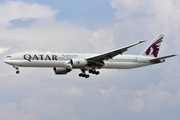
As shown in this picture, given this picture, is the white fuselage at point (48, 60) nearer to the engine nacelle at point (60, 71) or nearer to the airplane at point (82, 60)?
the airplane at point (82, 60)

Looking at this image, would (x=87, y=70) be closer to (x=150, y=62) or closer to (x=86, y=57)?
(x=86, y=57)

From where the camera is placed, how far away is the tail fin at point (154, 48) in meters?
70.6

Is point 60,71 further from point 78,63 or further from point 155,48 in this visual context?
point 155,48

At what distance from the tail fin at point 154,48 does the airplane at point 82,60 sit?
86 cm

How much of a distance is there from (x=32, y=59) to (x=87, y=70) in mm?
12172

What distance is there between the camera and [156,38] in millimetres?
72750

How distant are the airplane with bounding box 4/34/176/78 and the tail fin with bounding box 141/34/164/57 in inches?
34.0

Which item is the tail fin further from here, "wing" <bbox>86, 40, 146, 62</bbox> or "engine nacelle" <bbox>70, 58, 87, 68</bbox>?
"engine nacelle" <bbox>70, 58, 87, 68</bbox>

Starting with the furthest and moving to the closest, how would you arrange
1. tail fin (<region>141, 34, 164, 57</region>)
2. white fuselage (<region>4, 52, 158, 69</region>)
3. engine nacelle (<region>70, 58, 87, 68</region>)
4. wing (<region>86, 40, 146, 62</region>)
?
tail fin (<region>141, 34, 164, 57</region>) < engine nacelle (<region>70, 58, 87, 68</region>) < white fuselage (<region>4, 52, 158, 69</region>) < wing (<region>86, 40, 146, 62</region>)

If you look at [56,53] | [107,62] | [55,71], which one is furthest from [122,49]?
[55,71]

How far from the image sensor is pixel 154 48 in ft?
235

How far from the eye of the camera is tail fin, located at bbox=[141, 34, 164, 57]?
70562 millimetres

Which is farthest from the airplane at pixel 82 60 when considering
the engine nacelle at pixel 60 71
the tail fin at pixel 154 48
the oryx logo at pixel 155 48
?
the oryx logo at pixel 155 48

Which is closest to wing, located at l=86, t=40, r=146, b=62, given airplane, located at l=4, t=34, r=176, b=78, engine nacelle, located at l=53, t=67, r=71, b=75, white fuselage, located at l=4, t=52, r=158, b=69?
airplane, located at l=4, t=34, r=176, b=78
